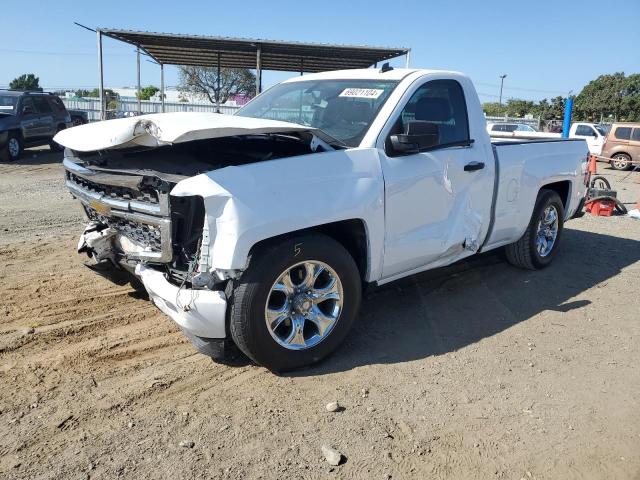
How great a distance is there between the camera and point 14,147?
1562 cm

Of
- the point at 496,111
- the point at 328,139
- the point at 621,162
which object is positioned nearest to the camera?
the point at 328,139


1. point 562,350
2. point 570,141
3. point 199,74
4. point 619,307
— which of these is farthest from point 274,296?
point 199,74

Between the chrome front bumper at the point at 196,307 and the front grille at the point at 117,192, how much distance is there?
498mm

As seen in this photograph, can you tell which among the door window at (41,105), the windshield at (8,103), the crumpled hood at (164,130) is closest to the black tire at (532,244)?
the crumpled hood at (164,130)

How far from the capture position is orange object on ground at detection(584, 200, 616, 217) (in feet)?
31.7

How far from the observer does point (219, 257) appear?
3.11 m

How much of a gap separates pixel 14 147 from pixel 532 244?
1488cm

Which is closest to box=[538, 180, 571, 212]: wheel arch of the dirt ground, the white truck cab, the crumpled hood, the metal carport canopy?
the dirt ground

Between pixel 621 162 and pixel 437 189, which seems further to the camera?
pixel 621 162

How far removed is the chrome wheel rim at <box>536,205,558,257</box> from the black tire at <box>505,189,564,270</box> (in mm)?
59

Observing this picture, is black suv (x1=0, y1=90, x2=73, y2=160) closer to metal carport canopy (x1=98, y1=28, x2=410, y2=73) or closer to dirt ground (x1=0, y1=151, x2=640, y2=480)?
metal carport canopy (x1=98, y1=28, x2=410, y2=73)

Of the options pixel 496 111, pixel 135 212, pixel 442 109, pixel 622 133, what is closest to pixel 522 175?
pixel 442 109

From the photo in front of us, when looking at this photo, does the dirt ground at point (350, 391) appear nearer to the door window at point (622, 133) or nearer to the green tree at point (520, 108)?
the door window at point (622, 133)

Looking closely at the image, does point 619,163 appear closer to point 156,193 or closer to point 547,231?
point 547,231
